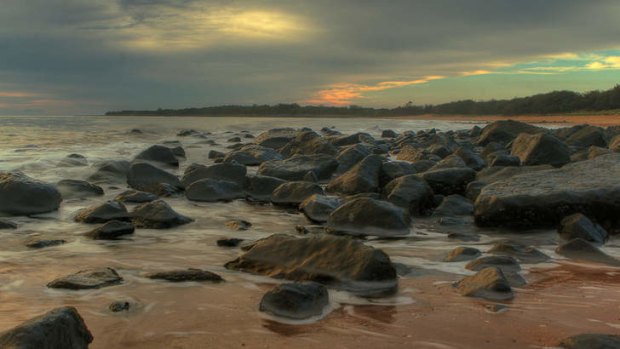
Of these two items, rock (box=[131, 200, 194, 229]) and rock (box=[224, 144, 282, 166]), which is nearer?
rock (box=[131, 200, 194, 229])

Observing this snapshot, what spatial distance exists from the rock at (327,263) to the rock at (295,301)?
387mm

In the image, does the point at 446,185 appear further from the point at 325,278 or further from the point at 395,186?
the point at 325,278

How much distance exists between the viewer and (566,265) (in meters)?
3.84

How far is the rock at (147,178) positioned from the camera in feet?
24.6

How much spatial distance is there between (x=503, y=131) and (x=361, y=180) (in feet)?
27.0

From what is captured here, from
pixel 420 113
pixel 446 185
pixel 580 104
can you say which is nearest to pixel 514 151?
pixel 446 185

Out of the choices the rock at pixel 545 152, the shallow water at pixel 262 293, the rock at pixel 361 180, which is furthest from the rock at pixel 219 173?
the rock at pixel 545 152

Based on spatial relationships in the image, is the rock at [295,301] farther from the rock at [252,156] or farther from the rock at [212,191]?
the rock at [252,156]

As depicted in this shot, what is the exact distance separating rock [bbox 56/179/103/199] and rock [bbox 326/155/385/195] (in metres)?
3.05

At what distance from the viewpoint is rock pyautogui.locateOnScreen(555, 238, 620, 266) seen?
3978 mm

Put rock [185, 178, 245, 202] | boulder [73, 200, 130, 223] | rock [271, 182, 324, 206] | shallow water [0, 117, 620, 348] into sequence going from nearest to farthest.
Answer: shallow water [0, 117, 620, 348], boulder [73, 200, 130, 223], rock [271, 182, 324, 206], rock [185, 178, 245, 202]

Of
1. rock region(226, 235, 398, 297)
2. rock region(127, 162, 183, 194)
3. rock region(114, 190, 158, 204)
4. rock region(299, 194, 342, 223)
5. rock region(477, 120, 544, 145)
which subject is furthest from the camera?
rock region(477, 120, 544, 145)

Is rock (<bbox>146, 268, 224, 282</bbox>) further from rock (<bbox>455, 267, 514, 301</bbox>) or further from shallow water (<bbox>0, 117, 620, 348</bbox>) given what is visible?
rock (<bbox>455, 267, 514, 301</bbox>)

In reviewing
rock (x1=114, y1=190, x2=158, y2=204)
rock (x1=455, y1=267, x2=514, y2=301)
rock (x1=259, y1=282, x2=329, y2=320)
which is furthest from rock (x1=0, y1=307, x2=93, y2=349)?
rock (x1=114, y1=190, x2=158, y2=204)
